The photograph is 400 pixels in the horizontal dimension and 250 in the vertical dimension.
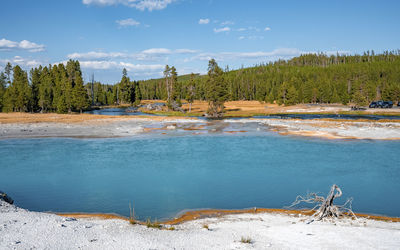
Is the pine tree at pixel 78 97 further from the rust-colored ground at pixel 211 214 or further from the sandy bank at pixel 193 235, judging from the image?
the sandy bank at pixel 193 235

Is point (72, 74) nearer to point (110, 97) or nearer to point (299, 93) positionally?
point (110, 97)

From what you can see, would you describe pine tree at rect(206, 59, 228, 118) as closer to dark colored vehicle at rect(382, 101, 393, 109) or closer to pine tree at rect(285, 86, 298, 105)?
pine tree at rect(285, 86, 298, 105)

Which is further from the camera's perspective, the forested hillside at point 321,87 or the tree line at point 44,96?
the forested hillside at point 321,87

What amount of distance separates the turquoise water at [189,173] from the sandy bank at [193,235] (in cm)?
382

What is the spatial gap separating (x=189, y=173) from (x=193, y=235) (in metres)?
13.1

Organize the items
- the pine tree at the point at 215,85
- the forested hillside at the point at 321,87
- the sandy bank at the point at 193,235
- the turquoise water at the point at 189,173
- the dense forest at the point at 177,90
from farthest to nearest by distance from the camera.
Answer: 1. the forested hillside at the point at 321,87
2. the dense forest at the point at 177,90
3. the pine tree at the point at 215,85
4. the turquoise water at the point at 189,173
5. the sandy bank at the point at 193,235

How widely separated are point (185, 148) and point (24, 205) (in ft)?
63.4

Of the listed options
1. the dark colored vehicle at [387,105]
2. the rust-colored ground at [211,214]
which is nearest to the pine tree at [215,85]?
Result: the dark colored vehicle at [387,105]

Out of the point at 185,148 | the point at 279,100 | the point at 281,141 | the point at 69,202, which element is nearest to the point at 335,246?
the point at 69,202

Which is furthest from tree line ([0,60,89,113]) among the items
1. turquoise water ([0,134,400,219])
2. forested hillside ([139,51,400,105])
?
turquoise water ([0,134,400,219])

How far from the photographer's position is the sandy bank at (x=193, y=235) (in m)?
9.55

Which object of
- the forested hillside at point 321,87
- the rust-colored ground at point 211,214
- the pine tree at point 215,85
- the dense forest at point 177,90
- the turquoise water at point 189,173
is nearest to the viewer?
the rust-colored ground at point 211,214

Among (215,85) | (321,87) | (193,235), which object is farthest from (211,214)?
(321,87)

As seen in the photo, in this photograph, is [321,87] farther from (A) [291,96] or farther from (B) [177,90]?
(B) [177,90]
